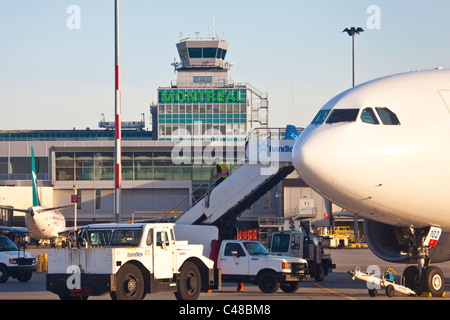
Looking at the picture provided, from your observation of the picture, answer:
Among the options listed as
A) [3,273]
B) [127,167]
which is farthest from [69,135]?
[3,273]

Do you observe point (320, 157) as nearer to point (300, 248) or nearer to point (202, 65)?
point (300, 248)

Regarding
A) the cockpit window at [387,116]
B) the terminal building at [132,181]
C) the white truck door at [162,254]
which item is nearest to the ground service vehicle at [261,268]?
the white truck door at [162,254]

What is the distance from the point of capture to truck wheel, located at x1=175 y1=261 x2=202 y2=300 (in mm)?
23141

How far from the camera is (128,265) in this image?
21.5 meters

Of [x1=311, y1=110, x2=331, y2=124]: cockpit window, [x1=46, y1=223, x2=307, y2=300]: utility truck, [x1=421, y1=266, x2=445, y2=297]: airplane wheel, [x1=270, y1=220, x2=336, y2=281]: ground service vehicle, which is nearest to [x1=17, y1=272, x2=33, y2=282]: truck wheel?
[x1=270, y1=220, x2=336, y2=281]: ground service vehicle

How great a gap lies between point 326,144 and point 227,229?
2404 centimetres

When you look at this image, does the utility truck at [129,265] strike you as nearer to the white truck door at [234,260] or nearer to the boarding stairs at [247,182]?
Answer: the white truck door at [234,260]

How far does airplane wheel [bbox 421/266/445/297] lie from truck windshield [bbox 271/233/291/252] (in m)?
11.0

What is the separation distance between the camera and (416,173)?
1967cm

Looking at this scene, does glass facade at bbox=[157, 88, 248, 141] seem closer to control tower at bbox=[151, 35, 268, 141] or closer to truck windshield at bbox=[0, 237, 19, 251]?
control tower at bbox=[151, 35, 268, 141]
